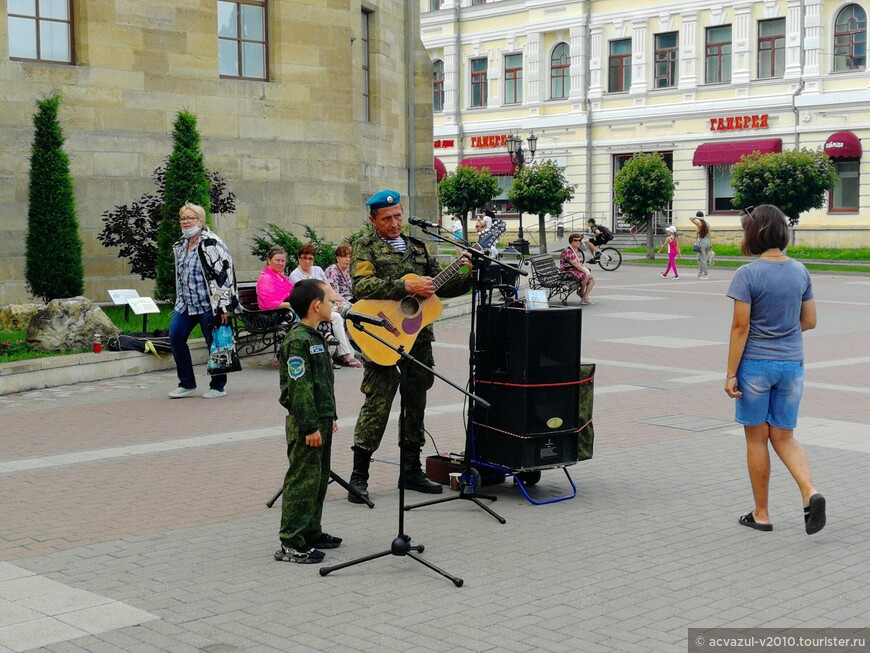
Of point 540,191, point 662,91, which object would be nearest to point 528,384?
point 540,191

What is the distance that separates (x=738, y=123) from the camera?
46906mm

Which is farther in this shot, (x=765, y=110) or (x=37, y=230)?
(x=765, y=110)

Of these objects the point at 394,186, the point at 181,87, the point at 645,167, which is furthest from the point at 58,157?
the point at 645,167

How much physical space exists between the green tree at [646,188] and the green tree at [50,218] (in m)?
28.7

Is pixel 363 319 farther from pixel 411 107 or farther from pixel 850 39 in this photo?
pixel 850 39

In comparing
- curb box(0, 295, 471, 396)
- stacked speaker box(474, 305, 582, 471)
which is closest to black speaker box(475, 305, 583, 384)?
stacked speaker box(474, 305, 582, 471)

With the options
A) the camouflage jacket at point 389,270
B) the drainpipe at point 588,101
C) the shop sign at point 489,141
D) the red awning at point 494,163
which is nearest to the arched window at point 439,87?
the shop sign at point 489,141

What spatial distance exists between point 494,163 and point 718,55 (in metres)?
12.0

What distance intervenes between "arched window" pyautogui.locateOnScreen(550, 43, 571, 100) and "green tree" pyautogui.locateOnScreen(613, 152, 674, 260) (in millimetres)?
11405

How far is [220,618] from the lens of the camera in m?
5.16

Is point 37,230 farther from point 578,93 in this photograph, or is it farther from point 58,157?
point 578,93

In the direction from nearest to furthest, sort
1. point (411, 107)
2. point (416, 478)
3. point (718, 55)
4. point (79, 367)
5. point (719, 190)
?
1. point (416, 478)
2. point (79, 367)
3. point (411, 107)
4. point (718, 55)
5. point (719, 190)

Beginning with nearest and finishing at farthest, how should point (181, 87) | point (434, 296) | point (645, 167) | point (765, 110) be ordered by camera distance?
point (434, 296) < point (181, 87) < point (645, 167) < point (765, 110)

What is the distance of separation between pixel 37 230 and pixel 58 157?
1.04 meters
